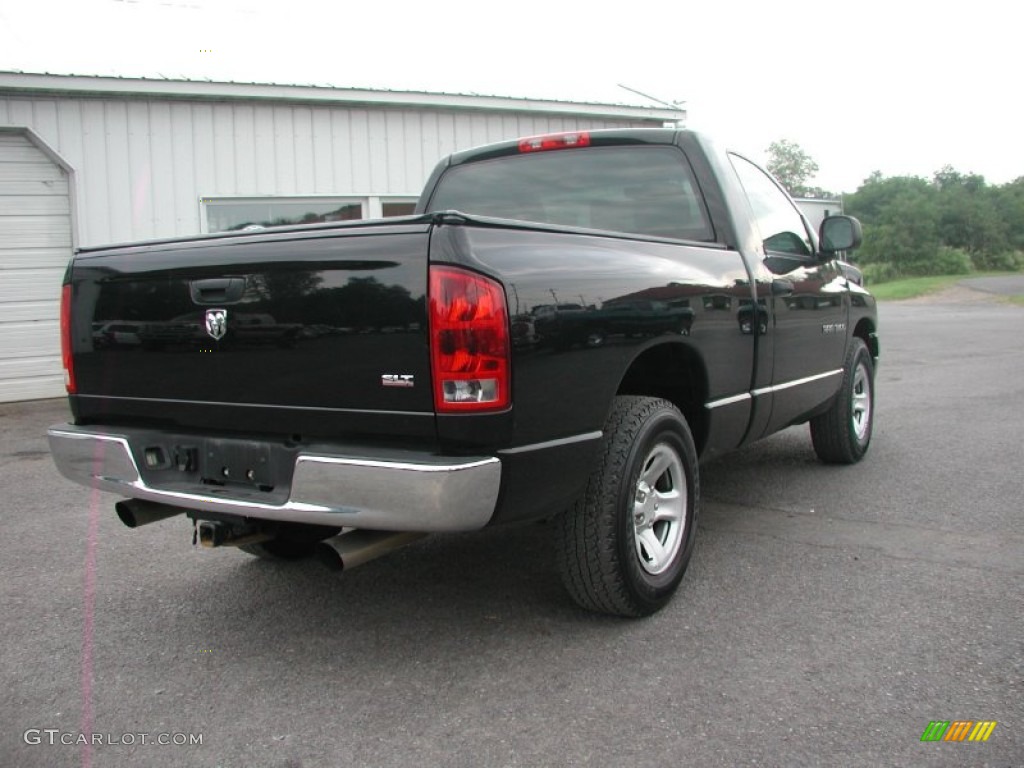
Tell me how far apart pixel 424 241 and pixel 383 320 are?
0.27 metres

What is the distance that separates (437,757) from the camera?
256cm

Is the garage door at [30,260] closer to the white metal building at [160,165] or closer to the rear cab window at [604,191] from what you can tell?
the white metal building at [160,165]

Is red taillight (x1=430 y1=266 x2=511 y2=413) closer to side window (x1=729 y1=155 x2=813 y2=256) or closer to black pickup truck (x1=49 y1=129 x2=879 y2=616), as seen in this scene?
black pickup truck (x1=49 y1=129 x2=879 y2=616)

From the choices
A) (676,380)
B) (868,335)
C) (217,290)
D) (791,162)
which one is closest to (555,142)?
(676,380)

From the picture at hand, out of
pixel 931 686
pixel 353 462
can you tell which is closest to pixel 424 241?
pixel 353 462

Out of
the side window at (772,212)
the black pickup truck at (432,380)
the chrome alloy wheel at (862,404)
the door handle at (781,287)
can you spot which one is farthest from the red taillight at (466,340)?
the chrome alloy wheel at (862,404)

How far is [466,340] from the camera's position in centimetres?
265

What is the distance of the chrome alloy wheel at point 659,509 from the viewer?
3473 millimetres

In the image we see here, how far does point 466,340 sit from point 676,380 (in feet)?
4.90

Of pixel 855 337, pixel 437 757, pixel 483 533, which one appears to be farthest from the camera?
pixel 855 337

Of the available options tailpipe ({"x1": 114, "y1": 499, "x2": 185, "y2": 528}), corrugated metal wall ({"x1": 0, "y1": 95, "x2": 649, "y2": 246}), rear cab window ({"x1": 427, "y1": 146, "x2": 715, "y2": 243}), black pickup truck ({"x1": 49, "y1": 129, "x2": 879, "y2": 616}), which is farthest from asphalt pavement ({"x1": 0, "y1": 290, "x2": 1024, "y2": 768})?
corrugated metal wall ({"x1": 0, "y1": 95, "x2": 649, "y2": 246})

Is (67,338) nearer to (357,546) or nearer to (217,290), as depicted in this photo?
(217,290)

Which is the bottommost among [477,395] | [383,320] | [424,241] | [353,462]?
[353,462]

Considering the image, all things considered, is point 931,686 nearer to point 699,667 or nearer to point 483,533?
point 699,667
